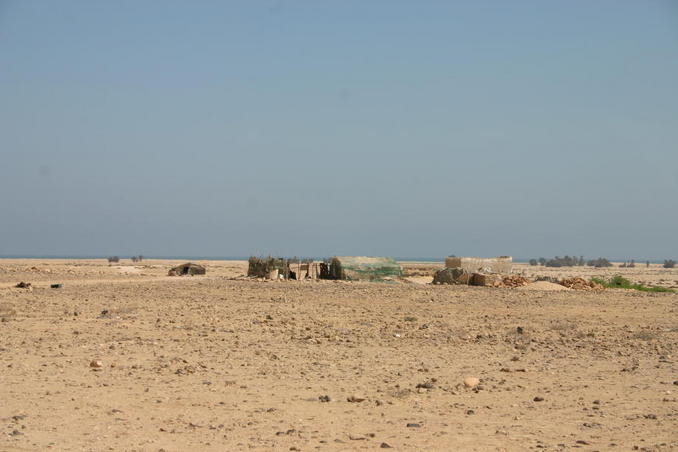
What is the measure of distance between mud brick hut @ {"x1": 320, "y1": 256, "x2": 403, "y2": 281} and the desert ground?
16808 millimetres

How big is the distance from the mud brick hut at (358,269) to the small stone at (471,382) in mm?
25651

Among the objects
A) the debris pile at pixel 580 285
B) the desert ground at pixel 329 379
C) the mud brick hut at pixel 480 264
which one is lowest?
the desert ground at pixel 329 379

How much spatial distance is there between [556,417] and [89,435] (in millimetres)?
4831

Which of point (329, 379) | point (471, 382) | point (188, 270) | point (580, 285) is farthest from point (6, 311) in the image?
point (188, 270)

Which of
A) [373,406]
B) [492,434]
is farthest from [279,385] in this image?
[492,434]

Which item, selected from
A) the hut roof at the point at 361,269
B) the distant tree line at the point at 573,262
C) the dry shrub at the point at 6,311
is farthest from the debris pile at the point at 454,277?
the distant tree line at the point at 573,262

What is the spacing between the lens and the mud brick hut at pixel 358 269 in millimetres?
35781

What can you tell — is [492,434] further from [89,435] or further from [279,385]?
[89,435]

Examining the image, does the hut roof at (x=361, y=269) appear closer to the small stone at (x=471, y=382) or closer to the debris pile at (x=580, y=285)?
the debris pile at (x=580, y=285)

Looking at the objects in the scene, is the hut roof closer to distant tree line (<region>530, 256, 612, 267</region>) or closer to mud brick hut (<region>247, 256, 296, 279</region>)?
mud brick hut (<region>247, 256, 296, 279</region>)

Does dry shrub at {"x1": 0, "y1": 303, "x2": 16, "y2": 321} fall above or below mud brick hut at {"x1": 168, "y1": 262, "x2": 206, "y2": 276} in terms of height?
below

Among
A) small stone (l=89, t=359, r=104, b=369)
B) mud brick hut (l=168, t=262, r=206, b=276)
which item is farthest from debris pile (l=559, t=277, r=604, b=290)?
small stone (l=89, t=359, r=104, b=369)

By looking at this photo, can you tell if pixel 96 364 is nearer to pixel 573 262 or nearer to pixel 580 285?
pixel 580 285

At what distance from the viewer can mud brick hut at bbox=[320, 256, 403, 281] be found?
35781mm
